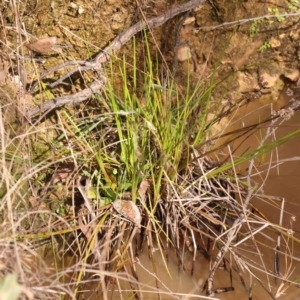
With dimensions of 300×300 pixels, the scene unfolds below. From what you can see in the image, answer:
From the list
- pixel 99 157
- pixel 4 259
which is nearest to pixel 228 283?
pixel 99 157

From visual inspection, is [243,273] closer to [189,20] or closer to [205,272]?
[205,272]

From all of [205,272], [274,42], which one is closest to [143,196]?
[205,272]

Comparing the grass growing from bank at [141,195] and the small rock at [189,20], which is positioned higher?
the small rock at [189,20]

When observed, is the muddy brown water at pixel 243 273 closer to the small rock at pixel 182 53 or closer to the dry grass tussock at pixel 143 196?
the dry grass tussock at pixel 143 196

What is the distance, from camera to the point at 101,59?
1.38 metres

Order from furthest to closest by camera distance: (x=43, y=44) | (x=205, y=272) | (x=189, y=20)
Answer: (x=189, y=20)
(x=205, y=272)
(x=43, y=44)

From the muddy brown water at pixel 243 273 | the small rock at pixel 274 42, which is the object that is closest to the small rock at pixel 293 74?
the small rock at pixel 274 42

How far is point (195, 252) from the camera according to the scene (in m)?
1.31

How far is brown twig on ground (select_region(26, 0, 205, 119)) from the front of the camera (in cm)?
132

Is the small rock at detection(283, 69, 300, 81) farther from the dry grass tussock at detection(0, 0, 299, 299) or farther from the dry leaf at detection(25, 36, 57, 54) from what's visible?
the dry leaf at detection(25, 36, 57, 54)

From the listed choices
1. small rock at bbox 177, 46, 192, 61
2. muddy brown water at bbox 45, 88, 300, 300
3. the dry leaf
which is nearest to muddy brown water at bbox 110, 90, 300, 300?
muddy brown water at bbox 45, 88, 300, 300

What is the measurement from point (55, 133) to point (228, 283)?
0.81 metres

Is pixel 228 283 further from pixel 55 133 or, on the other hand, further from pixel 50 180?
pixel 55 133

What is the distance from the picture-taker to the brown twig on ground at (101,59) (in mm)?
1324
